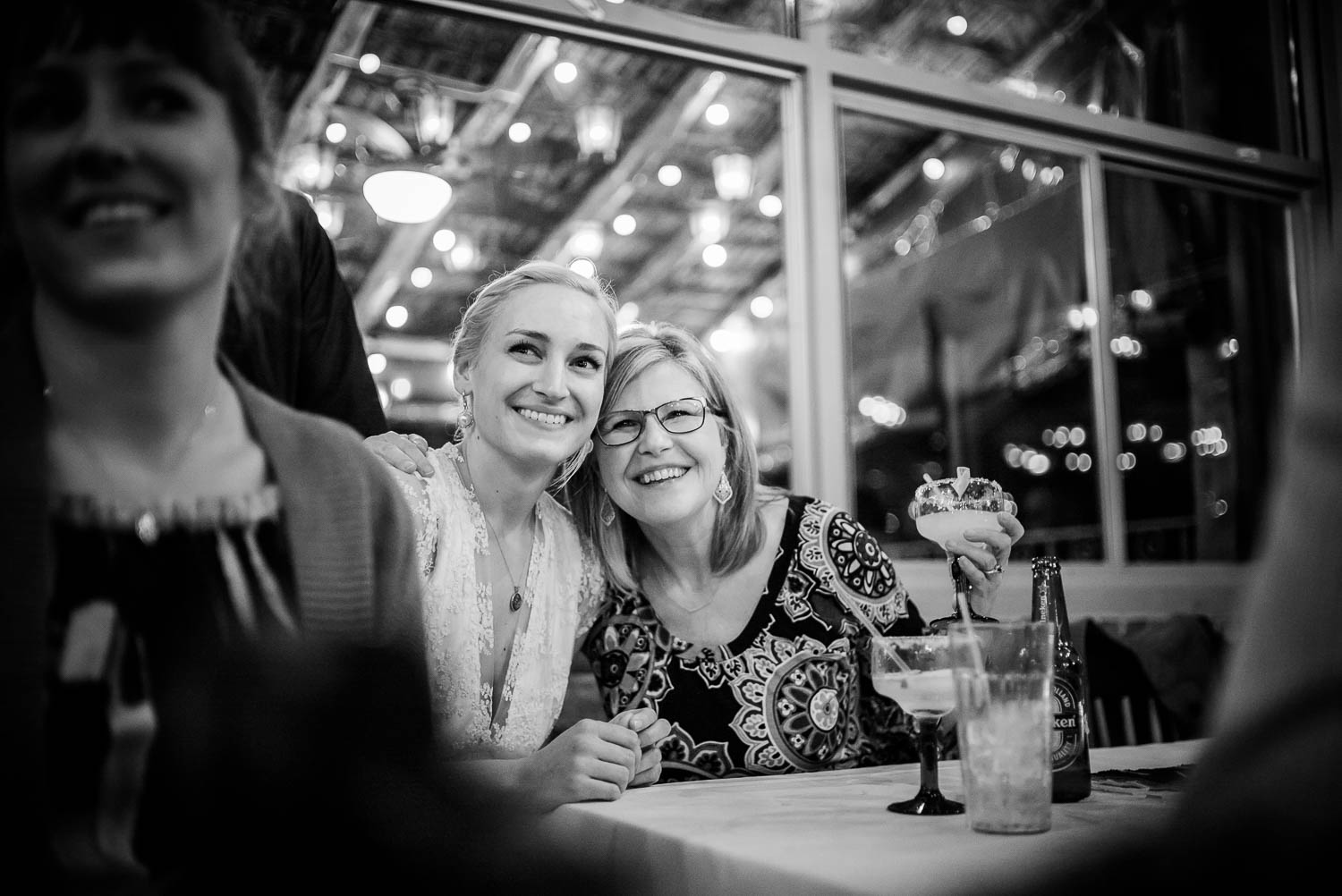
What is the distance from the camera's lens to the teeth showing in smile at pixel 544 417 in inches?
66.1

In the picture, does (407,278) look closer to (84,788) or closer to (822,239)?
(822,239)

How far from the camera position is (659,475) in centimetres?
178

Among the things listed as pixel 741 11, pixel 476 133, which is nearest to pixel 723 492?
pixel 741 11

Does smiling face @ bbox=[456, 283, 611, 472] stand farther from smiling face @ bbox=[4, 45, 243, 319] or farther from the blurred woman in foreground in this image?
smiling face @ bbox=[4, 45, 243, 319]

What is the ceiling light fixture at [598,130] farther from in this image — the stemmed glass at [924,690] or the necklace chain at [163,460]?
the stemmed glass at [924,690]

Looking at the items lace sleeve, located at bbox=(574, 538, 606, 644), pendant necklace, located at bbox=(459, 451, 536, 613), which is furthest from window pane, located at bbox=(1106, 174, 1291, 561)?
pendant necklace, located at bbox=(459, 451, 536, 613)

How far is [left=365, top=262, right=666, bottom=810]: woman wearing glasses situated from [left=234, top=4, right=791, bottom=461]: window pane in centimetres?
93

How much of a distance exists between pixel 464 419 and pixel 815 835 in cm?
106

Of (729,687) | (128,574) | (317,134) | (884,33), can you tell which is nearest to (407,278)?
(317,134)

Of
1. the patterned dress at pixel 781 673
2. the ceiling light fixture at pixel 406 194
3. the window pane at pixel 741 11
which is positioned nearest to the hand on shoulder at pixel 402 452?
the patterned dress at pixel 781 673

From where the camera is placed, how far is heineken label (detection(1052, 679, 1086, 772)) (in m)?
1.14

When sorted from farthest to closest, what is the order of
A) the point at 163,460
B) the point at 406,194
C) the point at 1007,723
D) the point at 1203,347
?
the point at 406,194 < the point at 1203,347 < the point at 163,460 < the point at 1007,723

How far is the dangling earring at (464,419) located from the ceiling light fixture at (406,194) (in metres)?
3.63

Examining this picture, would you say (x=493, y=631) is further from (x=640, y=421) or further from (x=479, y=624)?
(x=640, y=421)
